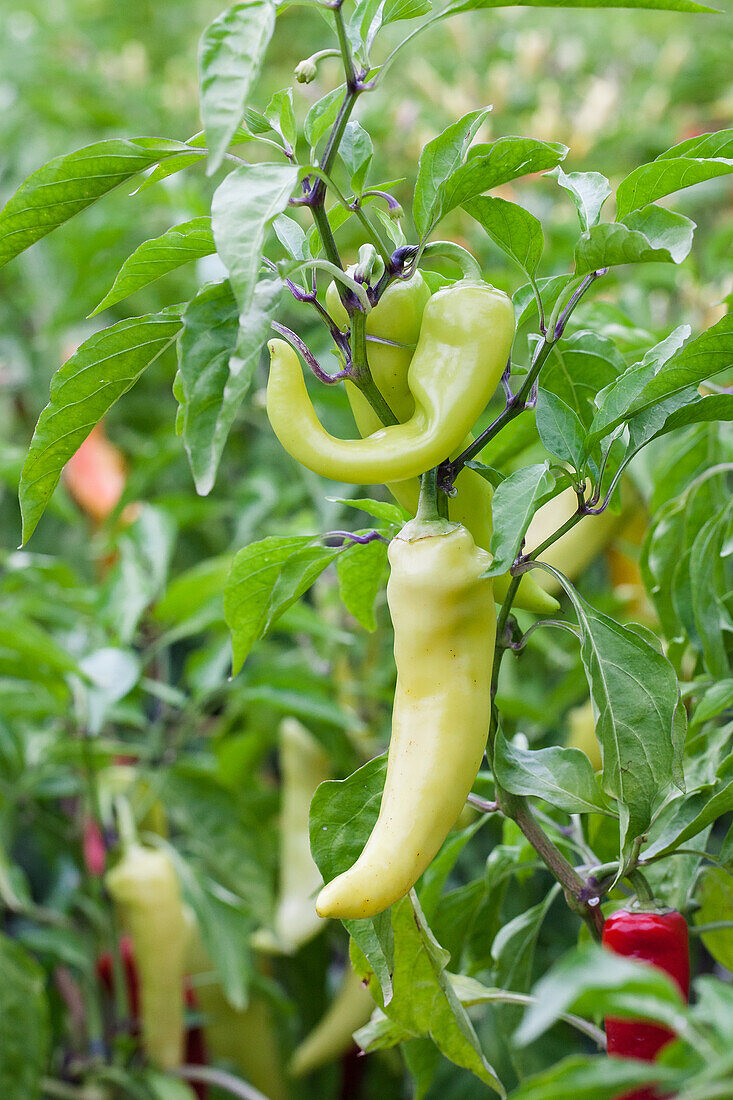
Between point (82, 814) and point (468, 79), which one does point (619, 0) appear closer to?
point (82, 814)

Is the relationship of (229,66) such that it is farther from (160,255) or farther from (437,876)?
(437,876)

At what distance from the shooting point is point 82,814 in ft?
3.18

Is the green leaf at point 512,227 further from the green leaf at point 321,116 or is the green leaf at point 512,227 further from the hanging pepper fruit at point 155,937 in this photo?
the hanging pepper fruit at point 155,937

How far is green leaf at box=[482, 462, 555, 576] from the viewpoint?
374 mm

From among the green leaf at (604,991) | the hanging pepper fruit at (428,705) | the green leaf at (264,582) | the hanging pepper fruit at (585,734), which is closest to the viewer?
the green leaf at (604,991)

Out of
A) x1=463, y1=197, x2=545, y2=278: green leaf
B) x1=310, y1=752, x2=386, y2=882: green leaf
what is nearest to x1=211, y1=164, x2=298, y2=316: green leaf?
x1=463, y1=197, x2=545, y2=278: green leaf

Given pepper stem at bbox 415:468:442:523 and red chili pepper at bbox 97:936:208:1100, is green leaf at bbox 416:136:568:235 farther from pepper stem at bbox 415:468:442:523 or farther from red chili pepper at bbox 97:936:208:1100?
red chili pepper at bbox 97:936:208:1100

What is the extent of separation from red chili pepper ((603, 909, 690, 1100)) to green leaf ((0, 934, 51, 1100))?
1.68 ft

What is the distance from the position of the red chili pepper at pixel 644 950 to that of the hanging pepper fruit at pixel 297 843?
21.7 inches

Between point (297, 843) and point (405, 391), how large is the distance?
0.67 metres

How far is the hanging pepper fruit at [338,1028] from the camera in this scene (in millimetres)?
935

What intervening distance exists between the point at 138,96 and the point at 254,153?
29 centimetres

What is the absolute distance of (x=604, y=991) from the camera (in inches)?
9.4

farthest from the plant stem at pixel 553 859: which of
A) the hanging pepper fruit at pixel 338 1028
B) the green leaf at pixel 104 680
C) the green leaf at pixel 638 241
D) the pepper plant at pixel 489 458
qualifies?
the hanging pepper fruit at pixel 338 1028
